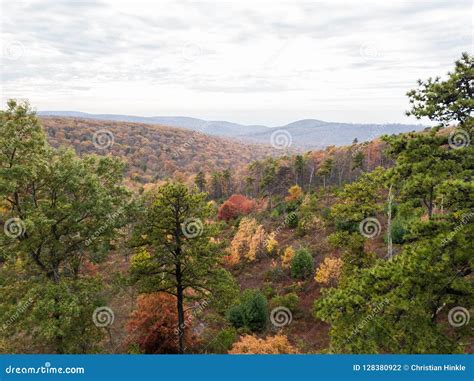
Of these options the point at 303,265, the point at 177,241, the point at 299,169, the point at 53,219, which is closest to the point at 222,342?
the point at 177,241

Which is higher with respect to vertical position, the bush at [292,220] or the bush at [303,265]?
the bush at [292,220]

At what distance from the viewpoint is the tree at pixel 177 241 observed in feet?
59.9

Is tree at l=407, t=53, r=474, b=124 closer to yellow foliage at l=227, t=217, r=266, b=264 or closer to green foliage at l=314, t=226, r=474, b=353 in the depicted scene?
green foliage at l=314, t=226, r=474, b=353

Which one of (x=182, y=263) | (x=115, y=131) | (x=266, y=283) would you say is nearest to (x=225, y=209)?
(x=266, y=283)

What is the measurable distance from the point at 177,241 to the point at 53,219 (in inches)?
221

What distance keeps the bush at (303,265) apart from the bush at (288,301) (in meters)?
3.70

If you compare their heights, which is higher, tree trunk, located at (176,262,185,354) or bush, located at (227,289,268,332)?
tree trunk, located at (176,262,185,354)

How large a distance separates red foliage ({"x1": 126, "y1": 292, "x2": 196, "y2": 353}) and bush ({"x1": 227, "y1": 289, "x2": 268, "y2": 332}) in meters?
6.29

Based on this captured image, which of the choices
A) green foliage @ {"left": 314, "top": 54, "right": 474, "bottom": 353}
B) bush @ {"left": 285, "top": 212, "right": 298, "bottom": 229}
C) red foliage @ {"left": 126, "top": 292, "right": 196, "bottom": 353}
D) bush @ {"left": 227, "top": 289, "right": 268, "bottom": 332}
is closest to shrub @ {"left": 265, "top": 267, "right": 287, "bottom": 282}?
bush @ {"left": 227, "top": 289, "right": 268, "bottom": 332}

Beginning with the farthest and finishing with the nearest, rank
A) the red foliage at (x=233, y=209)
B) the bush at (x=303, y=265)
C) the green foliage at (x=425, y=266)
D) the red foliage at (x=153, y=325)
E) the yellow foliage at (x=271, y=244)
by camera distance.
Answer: the red foliage at (x=233, y=209), the yellow foliage at (x=271, y=244), the bush at (x=303, y=265), the red foliage at (x=153, y=325), the green foliage at (x=425, y=266)

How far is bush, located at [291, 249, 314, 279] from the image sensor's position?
33062 millimetres

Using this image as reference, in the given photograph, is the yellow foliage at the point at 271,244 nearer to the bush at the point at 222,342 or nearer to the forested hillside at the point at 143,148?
the bush at the point at 222,342

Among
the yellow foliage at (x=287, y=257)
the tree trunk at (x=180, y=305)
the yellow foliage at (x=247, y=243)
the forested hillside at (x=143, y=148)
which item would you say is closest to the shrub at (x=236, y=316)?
the tree trunk at (x=180, y=305)

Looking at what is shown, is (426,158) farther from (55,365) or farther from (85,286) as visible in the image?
(85,286)
